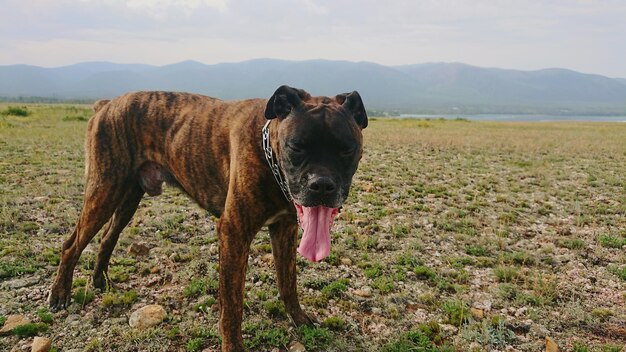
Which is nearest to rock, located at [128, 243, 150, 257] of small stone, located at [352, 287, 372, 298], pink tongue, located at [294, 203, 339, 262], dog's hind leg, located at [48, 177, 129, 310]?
dog's hind leg, located at [48, 177, 129, 310]

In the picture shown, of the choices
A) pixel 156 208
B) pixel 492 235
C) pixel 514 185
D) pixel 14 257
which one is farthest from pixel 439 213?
pixel 14 257

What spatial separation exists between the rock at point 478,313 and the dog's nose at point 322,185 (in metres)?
2.54

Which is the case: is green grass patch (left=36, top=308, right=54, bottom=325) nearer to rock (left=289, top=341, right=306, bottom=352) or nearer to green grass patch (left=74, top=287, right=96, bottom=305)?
green grass patch (left=74, top=287, right=96, bottom=305)

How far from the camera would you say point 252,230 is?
142 inches

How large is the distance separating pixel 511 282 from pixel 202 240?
4347mm

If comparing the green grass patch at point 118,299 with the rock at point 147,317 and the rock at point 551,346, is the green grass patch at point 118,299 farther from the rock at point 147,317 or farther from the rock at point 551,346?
the rock at point 551,346

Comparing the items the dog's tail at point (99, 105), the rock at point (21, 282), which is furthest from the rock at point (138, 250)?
the dog's tail at point (99, 105)

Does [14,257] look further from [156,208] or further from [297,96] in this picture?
[297,96]

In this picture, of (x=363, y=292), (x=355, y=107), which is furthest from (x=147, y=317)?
(x=355, y=107)

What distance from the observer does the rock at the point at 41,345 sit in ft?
12.1

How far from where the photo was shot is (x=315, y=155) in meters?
3.24

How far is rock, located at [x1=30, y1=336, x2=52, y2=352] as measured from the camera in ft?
12.1

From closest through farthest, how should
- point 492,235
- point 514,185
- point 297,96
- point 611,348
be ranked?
point 297,96 → point 611,348 → point 492,235 → point 514,185

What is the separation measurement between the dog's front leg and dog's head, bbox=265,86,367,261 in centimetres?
58
